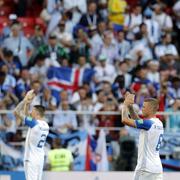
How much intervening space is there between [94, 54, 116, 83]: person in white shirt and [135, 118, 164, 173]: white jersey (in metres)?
7.35

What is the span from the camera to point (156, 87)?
21.5 metres

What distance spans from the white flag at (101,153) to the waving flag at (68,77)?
6.85 ft

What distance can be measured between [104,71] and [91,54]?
3.09ft

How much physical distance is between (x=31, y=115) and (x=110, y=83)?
15.0ft

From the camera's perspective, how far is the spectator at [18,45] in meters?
22.8

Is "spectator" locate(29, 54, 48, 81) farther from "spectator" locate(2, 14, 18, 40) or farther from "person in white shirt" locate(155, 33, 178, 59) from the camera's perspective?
"person in white shirt" locate(155, 33, 178, 59)

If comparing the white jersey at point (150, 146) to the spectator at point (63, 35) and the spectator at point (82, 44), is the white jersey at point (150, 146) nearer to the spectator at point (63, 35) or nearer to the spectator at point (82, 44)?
the spectator at point (82, 44)

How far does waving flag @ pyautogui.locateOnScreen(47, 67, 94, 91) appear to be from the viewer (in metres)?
21.9

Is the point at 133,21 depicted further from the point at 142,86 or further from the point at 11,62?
the point at 11,62

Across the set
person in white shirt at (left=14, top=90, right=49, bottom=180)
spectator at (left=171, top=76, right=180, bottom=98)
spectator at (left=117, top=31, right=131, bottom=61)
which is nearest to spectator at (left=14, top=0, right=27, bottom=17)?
spectator at (left=117, top=31, right=131, bottom=61)

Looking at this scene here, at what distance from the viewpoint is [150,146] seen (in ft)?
47.8

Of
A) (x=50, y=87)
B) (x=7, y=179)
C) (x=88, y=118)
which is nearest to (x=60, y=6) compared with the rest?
(x=50, y=87)

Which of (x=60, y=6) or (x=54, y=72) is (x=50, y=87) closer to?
(x=54, y=72)

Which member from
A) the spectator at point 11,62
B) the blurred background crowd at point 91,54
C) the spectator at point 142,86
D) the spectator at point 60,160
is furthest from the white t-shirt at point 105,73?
the spectator at point 60,160
